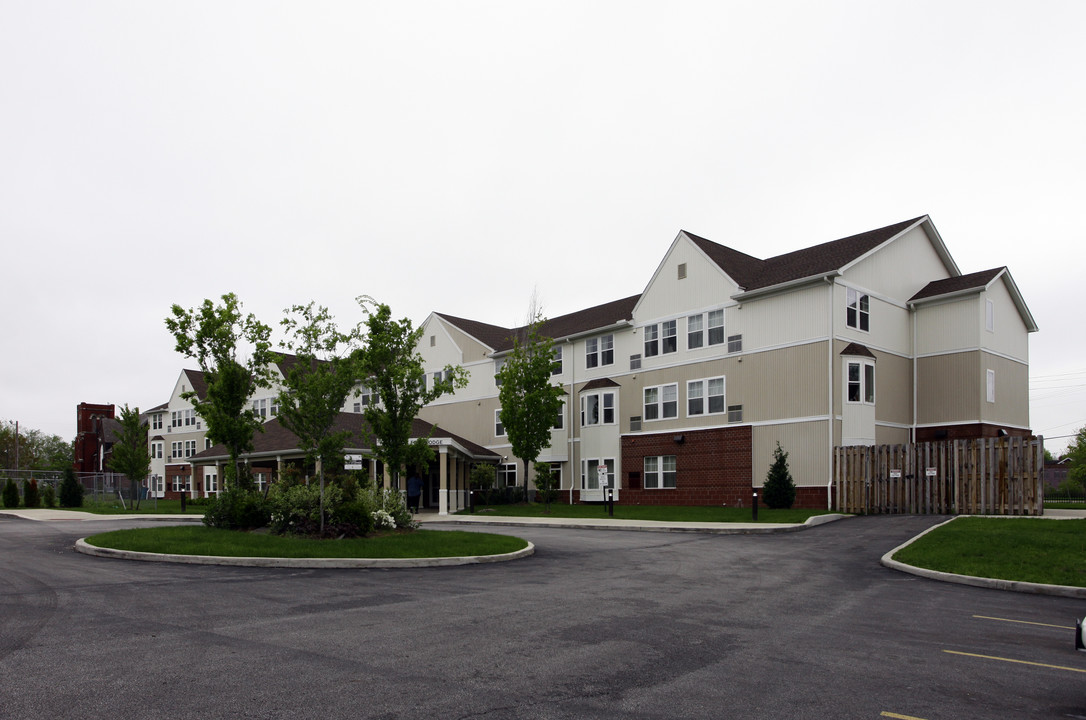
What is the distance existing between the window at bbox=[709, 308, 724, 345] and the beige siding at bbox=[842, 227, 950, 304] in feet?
19.3

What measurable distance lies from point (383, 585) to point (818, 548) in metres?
11.2

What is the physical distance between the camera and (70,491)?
4484cm

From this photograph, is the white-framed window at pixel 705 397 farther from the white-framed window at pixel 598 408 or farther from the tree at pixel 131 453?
the tree at pixel 131 453

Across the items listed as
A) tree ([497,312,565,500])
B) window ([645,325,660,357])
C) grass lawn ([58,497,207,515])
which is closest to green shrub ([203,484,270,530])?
grass lawn ([58,497,207,515])

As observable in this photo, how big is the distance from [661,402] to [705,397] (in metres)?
2.79

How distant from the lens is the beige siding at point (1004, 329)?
3331 centimetres

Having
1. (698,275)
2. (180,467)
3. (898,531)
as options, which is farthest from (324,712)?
(180,467)

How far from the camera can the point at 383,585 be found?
1327 cm

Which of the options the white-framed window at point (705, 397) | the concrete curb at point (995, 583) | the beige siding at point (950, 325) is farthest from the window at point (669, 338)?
the concrete curb at point (995, 583)

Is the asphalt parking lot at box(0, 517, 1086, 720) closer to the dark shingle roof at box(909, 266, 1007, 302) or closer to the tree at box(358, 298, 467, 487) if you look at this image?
the tree at box(358, 298, 467, 487)

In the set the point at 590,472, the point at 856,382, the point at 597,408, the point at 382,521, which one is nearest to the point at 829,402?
the point at 856,382

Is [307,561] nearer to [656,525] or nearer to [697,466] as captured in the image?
[656,525]

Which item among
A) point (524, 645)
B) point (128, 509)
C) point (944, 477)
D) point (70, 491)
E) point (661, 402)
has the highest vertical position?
point (661, 402)

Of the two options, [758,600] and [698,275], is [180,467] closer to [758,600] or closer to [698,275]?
[698,275]
